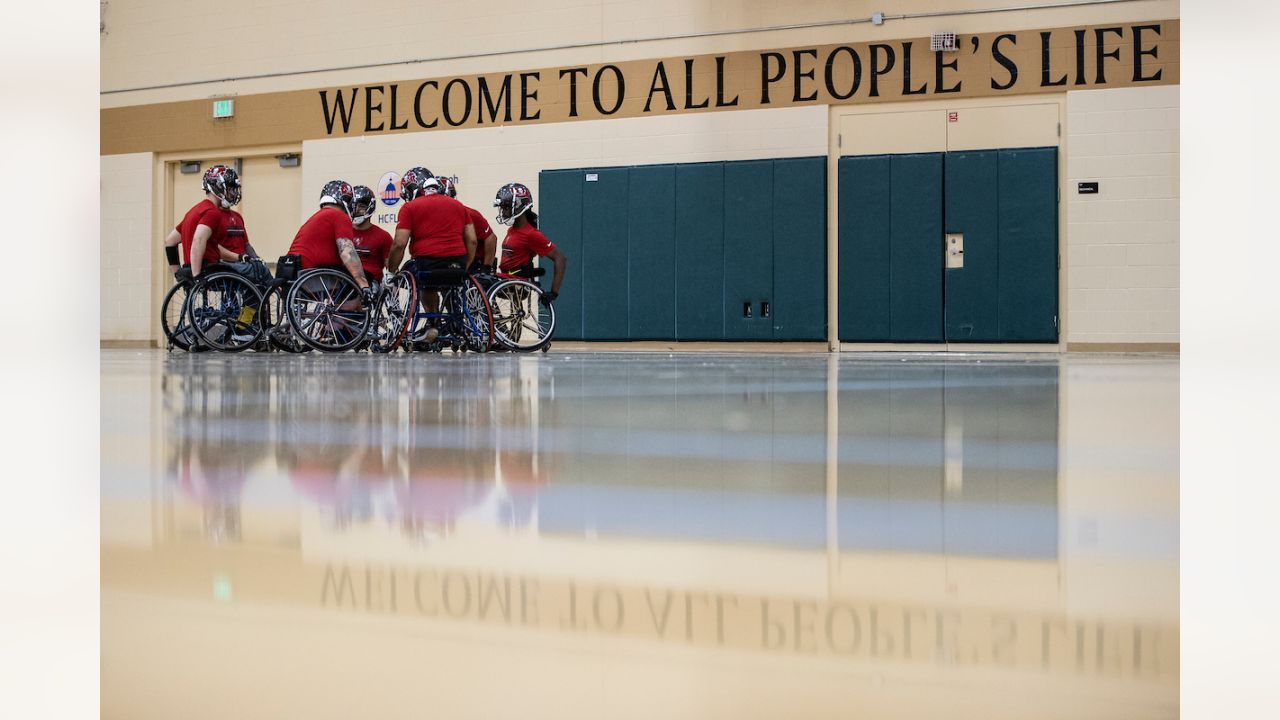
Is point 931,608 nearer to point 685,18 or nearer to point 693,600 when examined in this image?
point 693,600

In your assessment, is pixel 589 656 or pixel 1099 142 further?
pixel 1099 142

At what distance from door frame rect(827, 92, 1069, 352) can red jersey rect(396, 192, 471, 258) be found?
14.8 ft

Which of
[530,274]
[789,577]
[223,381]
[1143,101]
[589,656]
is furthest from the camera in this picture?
[1143,101]

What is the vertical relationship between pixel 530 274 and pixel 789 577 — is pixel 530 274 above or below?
above

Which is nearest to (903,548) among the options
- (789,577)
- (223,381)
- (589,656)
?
(789,577)

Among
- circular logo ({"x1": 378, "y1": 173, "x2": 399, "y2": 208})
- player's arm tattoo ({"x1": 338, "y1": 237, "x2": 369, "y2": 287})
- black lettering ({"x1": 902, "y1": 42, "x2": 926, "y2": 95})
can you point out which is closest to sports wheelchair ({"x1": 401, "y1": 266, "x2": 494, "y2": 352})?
player's arm tattoo ({"x1": 338, "y1": 237, "x2": 369, "y2": 287})

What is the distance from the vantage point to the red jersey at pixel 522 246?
8891mm

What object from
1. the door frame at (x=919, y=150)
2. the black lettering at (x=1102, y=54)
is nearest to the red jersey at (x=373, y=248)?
the door frame at (x=919, y=150)

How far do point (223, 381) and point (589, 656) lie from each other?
11.7 feet

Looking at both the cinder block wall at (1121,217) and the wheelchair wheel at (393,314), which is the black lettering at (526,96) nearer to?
the wheelchair wheel at (393,314)

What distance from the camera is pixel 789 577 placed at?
22.1 inches

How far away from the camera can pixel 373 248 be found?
883 centimetres

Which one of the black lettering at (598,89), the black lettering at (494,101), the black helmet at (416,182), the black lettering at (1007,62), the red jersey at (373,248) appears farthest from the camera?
the black lettering at (494,101)

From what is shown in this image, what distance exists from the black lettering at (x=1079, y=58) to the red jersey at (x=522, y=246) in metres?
5.51
